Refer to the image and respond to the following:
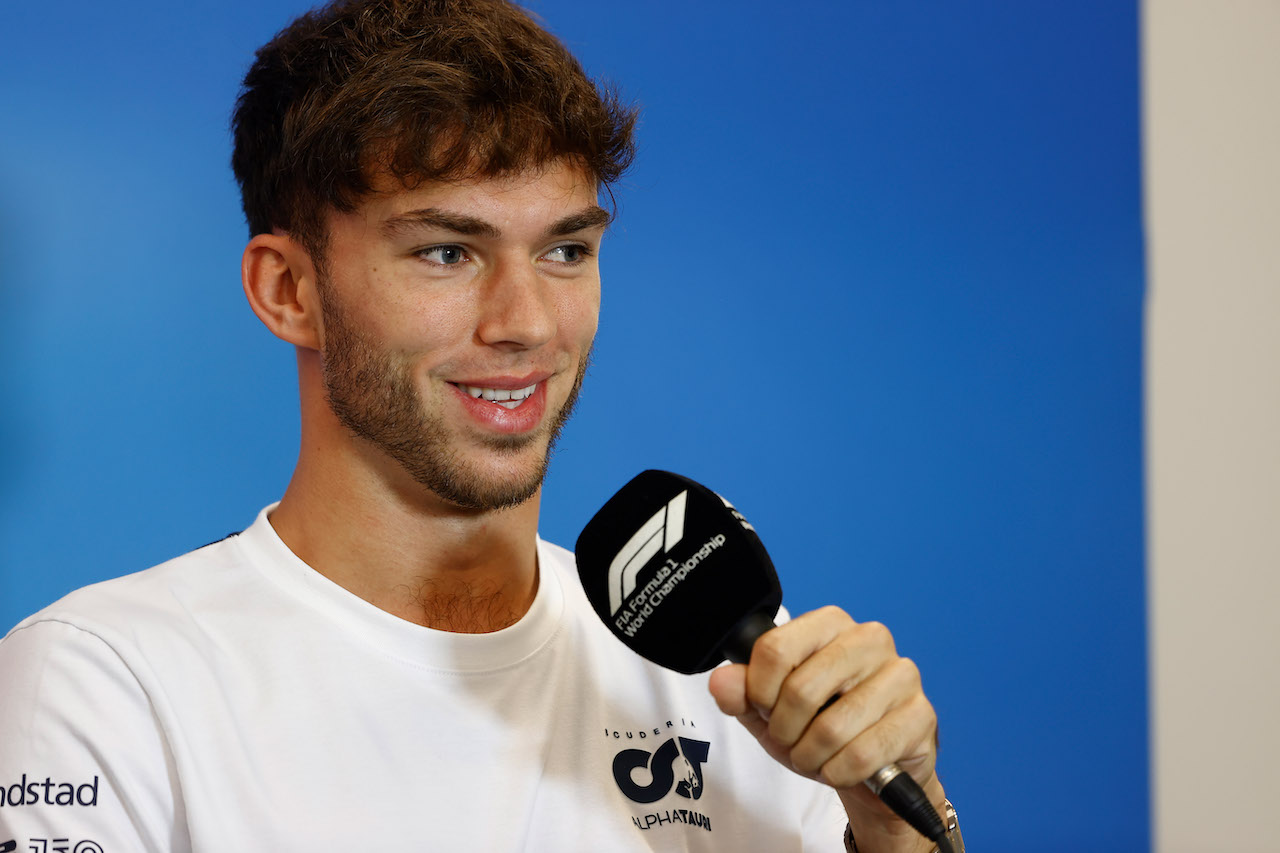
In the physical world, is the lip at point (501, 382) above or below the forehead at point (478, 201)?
below

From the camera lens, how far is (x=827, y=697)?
2.85 feet

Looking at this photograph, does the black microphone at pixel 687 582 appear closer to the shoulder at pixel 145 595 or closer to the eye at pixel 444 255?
the eye at pixel 444 255

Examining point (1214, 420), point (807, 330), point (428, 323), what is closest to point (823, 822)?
point (428, 323)

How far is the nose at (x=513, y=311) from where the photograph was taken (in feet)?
3.82

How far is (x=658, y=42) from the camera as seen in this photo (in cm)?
220

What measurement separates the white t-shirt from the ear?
0.21 metres

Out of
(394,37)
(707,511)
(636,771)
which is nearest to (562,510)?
(636,771)

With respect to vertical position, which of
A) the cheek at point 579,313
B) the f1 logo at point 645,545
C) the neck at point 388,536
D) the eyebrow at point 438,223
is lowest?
the f1 logo at point 645,545

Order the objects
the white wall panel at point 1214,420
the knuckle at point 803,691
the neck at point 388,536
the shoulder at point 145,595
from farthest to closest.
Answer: the white wall panel at point 1214,420, the neck at point 388,536, the shoulder at point 145,595, the knuckle at point 803,691

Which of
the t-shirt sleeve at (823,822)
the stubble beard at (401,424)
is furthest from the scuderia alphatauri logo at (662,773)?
the stubble beard at (401,424)

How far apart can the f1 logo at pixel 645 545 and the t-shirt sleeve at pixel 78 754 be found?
1.52 ft

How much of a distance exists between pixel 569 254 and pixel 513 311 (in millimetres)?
135

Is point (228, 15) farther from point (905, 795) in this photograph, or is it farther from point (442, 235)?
point (905, 795)

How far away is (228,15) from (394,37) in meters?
0.79
